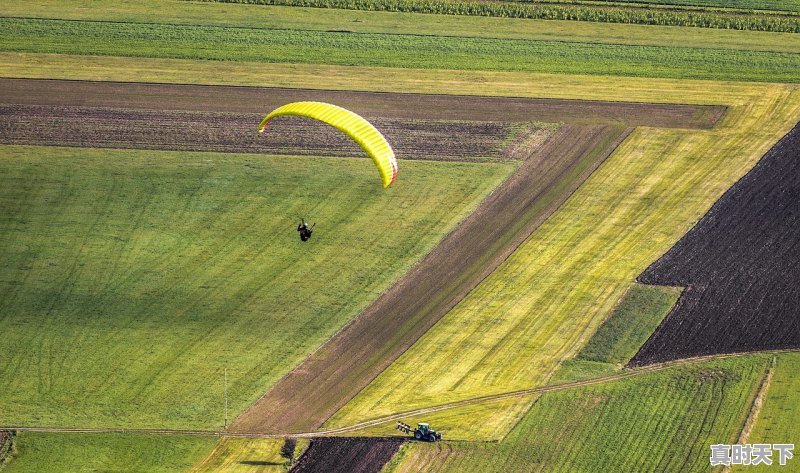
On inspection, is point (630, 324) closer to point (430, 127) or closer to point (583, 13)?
point (430, 127)

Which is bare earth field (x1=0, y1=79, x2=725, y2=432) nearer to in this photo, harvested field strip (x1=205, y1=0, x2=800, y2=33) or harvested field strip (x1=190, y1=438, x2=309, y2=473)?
harvested field strip (x1=190, y1=438, x2=309, y2=473)

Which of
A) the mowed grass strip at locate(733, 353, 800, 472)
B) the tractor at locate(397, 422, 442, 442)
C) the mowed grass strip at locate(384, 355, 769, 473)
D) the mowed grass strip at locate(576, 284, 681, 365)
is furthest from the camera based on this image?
the mowed grass strip at locate(576, 284, 681, 365)

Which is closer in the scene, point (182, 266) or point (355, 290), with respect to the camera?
point (355, 290)

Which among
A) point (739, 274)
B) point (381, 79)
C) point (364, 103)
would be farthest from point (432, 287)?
point (381, 79)

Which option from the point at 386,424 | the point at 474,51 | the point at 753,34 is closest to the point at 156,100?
the point at 474,51

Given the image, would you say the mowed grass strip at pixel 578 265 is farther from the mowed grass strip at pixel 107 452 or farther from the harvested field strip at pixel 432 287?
the mowed grass strip at pixel 107 452

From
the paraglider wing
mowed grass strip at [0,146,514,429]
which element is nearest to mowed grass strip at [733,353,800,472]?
the paraglider wing

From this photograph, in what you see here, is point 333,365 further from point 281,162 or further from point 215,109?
point 215,109
